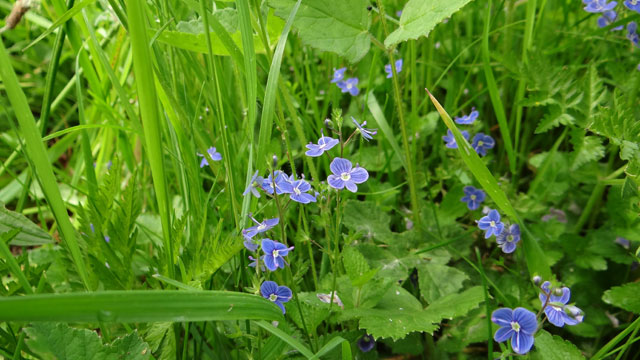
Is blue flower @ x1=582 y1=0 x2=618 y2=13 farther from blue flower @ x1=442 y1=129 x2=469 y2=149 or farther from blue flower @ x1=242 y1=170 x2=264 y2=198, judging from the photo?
blue flower @ x1=242 y1=170 x2=264 y2=198

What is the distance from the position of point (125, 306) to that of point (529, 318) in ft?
2.67

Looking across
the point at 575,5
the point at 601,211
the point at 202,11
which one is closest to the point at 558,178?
the point at 601,211

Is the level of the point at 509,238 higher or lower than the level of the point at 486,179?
lower

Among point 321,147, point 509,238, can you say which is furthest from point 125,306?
point 509,238

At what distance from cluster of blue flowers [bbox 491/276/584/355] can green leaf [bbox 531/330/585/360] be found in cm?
21

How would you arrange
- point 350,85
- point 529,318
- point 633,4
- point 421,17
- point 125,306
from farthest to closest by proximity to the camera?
point 350,85
point 633,4
point 421,17
point 529,318
point 125,306

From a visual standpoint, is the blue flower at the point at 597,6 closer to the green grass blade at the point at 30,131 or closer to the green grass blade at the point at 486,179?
the green grass blade at the point at 486,179

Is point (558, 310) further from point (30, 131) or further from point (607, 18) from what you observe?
point (607, 18)

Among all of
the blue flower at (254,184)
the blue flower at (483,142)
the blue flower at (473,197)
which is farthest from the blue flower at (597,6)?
the blue flower at (254,184)

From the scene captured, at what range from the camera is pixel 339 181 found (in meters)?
1.31

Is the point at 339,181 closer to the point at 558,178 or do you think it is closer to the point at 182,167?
the point at 182,167

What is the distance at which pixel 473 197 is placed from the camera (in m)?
1.99

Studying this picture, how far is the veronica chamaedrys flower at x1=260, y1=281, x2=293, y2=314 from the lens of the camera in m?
1.30

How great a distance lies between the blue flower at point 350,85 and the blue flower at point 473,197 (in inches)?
25.4
